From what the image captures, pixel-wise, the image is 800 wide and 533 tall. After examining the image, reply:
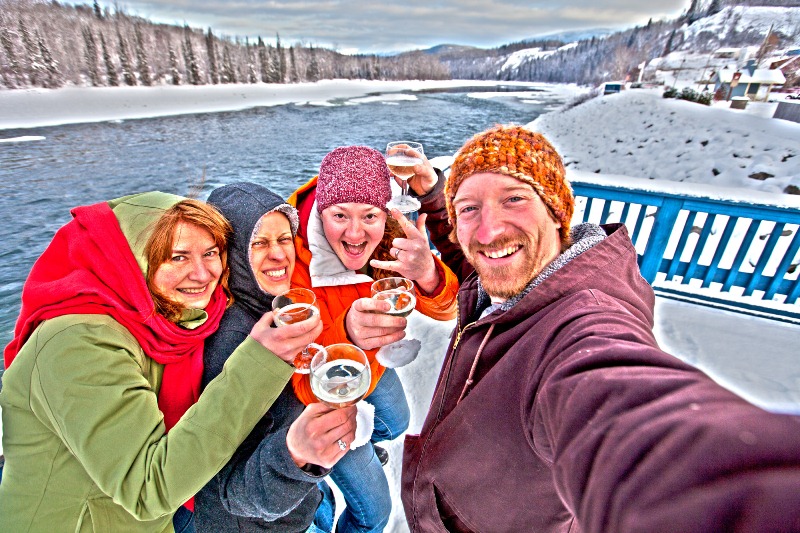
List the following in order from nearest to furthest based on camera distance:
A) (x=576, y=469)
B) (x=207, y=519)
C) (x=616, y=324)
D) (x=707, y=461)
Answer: (x=707, y=461) < (x=576, y=469) < (x=616, y=324) < (x=207, y=519)

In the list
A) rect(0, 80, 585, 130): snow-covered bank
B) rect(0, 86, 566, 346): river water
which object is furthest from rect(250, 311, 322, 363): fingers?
rect(0, 80, 585, 130): snow-covered bank

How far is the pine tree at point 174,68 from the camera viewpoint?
2063 inches

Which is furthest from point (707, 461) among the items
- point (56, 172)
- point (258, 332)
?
point (56, 172)

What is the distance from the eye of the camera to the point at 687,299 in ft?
15.3

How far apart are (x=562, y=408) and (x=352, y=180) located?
1683 mm

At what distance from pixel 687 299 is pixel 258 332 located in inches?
215

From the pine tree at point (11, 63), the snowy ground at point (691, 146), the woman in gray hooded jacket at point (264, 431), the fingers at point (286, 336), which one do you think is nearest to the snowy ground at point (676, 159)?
the snowy ground at point (691, 146)

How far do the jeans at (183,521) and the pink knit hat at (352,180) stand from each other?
1.67 meters

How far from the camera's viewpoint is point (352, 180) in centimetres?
211

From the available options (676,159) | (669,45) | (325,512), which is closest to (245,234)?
(325,512)

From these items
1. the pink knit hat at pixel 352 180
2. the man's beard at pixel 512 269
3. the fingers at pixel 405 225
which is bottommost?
the fingers at pixel 405 225

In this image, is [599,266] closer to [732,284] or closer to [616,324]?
[616,324]

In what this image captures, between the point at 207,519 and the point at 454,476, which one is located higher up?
the point at 454,476

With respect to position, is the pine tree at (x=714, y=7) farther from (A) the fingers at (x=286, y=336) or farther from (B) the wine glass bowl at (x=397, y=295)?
(A) the fingers at (x=286, y=336)
